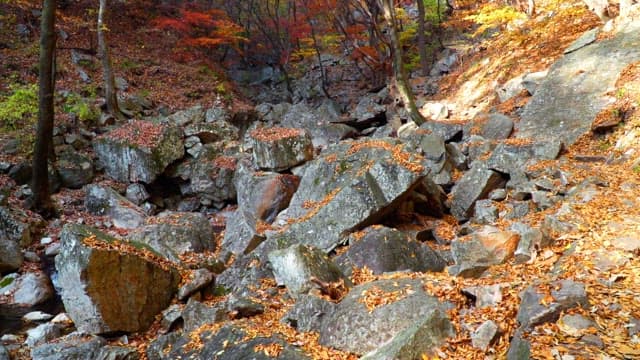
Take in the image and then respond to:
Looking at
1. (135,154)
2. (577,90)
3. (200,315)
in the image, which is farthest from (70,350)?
(577,90)

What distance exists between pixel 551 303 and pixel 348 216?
4873mm

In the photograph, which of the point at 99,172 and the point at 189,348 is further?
the point at 99,172

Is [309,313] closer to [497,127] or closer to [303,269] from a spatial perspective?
[303,269]

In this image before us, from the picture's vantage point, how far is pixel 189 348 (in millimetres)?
5707

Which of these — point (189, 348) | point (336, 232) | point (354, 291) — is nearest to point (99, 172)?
point (336, 232)

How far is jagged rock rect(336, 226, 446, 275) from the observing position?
712 cm

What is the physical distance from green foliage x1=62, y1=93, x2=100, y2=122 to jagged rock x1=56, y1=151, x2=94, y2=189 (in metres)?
2.13

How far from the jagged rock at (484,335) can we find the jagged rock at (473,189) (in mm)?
5693

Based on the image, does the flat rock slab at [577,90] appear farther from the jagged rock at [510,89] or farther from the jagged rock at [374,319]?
the jagged rock at [374,319]

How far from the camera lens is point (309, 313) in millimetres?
5660

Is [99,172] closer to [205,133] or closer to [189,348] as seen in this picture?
[205,133]

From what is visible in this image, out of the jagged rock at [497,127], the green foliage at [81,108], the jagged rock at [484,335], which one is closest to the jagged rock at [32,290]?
the jagged rock at [484,335]

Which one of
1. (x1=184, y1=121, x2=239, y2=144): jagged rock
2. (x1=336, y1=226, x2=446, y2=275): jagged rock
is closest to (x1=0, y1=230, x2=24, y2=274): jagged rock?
(x1=184, y1=121, x2=239, y2=144): jagged rock

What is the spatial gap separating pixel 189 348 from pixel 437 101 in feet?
49.3
